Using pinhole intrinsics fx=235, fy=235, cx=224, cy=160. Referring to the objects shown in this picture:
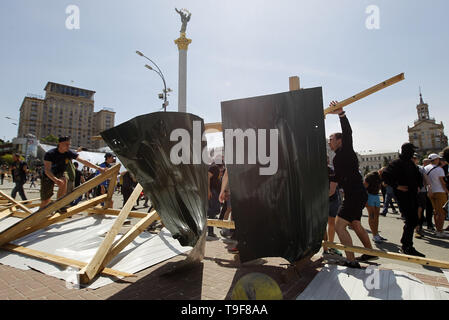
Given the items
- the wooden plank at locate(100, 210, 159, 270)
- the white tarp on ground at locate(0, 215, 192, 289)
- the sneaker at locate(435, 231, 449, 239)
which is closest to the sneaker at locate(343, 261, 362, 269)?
the white tarp on ground at locate(0, 215, 192, 289)

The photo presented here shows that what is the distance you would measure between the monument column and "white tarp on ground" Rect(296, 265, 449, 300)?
22981 mm

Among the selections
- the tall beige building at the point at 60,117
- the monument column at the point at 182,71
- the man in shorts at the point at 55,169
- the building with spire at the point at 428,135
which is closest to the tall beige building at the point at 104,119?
the tall beige building at the point at 60,117

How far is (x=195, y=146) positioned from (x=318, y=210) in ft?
5.51

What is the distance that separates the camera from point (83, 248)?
13.5ft

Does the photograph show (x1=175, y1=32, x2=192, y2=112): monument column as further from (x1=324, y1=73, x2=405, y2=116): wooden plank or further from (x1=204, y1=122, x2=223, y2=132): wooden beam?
(x1=324, y1=73, x2=405, y2=116): wooden plank

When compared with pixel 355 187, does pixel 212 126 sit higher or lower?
higher

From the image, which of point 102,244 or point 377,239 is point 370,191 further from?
point 102,244

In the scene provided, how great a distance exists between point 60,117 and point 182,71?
417 feet

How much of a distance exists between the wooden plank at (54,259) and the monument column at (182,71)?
21.3m

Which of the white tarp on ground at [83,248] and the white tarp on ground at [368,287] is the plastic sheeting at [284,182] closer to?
the white tarp on ground at [368,287]

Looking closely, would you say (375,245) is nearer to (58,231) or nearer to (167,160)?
(167,160)

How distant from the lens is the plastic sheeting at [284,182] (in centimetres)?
263

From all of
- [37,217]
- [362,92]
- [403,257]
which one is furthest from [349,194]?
[37,217]

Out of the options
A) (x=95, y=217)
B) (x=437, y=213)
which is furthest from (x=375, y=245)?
(x=95, y=217)
